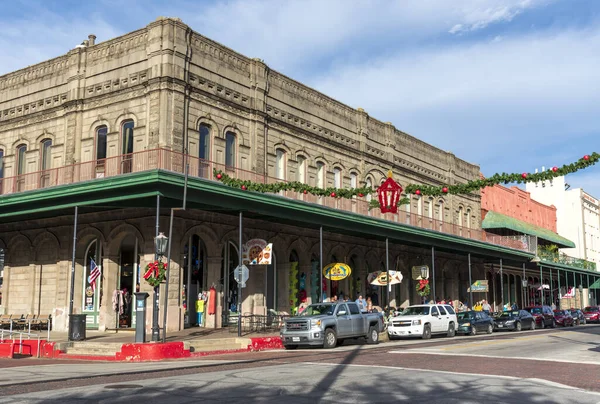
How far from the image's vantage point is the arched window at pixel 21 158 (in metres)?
31.8

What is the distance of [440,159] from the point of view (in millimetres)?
48156

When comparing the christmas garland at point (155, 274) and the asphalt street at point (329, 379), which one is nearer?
the asphalt street at point (329, 379)

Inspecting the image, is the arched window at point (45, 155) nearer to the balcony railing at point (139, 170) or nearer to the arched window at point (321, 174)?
the balcony railing at point (139, 170)

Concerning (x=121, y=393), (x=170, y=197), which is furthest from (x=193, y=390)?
(x=170, y=197)

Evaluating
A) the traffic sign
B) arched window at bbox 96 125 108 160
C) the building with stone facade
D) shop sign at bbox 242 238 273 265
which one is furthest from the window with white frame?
the traffic sign

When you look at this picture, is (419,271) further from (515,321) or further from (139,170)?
(139,170)

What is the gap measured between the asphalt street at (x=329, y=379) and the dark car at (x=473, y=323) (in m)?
12.1

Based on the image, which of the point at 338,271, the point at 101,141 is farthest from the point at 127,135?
the point at 338,271

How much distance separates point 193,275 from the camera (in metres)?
27.6

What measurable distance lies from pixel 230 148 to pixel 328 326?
10.7 m

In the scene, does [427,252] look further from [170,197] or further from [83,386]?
[83,386]

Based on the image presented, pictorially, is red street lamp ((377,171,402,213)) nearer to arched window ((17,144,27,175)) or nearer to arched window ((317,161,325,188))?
arched window ((317,161,325,188))

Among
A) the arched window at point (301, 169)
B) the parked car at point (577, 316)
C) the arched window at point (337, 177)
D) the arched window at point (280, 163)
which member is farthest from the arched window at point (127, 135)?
the parked car at point (577, 316)

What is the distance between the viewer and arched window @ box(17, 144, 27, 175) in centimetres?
3176
